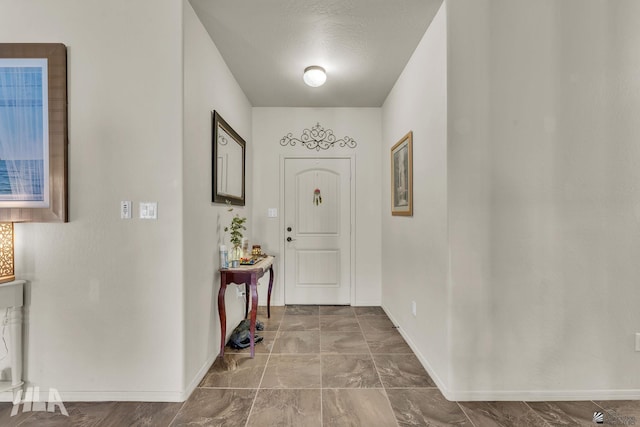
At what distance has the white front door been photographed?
3.95 meters

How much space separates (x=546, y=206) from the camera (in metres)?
1.94

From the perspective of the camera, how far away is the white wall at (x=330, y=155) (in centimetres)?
393

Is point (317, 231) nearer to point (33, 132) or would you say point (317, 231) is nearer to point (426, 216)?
point (426, 216)

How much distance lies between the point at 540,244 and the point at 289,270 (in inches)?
108

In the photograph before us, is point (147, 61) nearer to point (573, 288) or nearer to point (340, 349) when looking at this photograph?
point (340, 349)

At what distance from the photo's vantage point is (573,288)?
1942 mm

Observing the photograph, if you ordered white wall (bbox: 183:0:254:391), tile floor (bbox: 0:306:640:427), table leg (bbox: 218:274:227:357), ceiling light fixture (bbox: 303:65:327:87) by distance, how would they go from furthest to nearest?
1. ceiling light fixture (bbox: 303:65:327:87)
2. table leg (bbox: 218:274:227:357)
3. white wall (bbox: 183:0:254:391)
4. tile floor (bbox: 0:306:640:427)

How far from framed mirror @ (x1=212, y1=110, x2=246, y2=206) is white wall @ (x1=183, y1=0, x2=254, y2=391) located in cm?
8

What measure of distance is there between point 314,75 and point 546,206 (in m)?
2.14

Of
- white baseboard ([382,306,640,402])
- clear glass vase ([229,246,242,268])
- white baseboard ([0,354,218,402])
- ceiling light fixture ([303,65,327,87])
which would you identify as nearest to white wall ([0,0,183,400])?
white baseboard ([0,354,218,402])

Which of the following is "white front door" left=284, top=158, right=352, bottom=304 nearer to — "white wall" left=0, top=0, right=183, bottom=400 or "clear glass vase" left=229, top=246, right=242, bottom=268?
"clear glass vase" left=229, top=246, right=242, bottom=268

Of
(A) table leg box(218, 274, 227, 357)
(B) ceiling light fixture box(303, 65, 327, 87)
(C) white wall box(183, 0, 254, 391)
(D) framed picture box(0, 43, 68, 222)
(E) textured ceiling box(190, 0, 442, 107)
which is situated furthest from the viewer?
(B) ceiling light fixture box(303, 65, 327, 87)

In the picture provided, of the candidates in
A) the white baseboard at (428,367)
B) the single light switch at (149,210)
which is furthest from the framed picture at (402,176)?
the single light switch at (149,210)

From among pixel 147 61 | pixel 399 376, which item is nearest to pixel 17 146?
pixel 147 61
